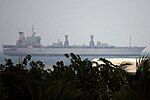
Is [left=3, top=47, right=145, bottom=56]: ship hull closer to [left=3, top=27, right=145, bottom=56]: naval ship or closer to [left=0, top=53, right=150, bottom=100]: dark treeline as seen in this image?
[left=3, top=27, right=145, bottom=56]: naval ship

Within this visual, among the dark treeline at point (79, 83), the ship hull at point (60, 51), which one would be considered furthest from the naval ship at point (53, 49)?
the dark treeline at point (79, 83)

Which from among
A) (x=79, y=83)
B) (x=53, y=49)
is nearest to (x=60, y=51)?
(x=53, y=49)

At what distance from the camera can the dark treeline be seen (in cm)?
780

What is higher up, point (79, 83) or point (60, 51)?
point (79, 83)

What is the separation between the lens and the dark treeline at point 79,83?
7797mm

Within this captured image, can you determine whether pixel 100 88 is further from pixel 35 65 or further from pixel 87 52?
pixel 87 52

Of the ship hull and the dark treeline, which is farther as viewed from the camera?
the ship hull

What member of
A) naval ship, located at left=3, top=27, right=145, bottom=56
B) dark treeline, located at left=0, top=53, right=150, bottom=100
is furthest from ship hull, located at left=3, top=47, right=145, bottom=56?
dark treeline, located at left=0, top=53, right=150, bottom=100

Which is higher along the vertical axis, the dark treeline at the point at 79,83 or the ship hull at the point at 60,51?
the dark treeline at the point at 79,83

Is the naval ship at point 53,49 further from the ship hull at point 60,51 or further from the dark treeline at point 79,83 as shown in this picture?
the dark treeline at point 79,83

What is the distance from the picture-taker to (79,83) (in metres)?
11.3

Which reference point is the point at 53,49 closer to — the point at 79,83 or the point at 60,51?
the point at 60,51

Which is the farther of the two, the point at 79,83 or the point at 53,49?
the point at 53,49

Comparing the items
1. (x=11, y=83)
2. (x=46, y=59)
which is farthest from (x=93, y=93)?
(x=46, y=59)
